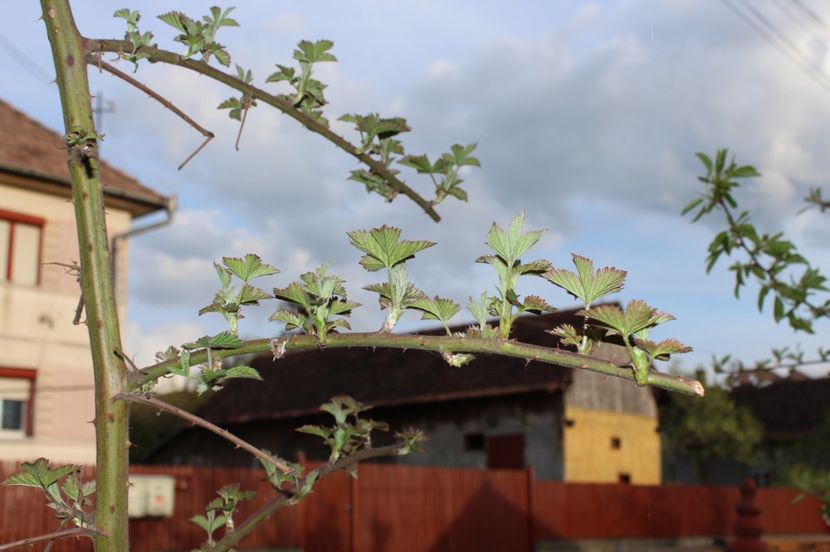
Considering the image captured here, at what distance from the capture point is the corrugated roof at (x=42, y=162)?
17438mm

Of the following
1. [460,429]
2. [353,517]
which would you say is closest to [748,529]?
[353,517]

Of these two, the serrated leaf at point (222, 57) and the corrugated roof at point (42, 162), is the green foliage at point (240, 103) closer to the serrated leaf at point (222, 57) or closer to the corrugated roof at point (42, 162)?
the serrated leaf at point (222, 57)

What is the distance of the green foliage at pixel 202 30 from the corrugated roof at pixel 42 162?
16.1 m

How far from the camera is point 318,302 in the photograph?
1193 millimetres

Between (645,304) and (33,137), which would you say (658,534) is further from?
(645,304)

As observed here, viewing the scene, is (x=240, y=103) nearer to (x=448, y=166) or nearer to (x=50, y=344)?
(x=448, y=166)

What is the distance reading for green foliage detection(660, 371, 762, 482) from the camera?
39125 millimetres

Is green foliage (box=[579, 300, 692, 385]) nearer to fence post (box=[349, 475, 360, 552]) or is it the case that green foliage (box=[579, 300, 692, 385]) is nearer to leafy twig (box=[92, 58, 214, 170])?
leafy twig (box=[92, 58, 214, 170])

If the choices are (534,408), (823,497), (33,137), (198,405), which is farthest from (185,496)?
(198,405)

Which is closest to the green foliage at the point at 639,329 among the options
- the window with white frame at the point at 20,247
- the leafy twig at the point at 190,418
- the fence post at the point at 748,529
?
the leafy twig at the point at 190,418

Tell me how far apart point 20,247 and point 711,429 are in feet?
95.7

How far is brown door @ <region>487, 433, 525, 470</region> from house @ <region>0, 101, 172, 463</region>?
41.1 ft

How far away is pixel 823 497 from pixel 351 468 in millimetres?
3606

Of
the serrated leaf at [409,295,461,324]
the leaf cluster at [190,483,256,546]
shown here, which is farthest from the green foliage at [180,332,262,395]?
the leaf cluster at [190,483,256,546]
